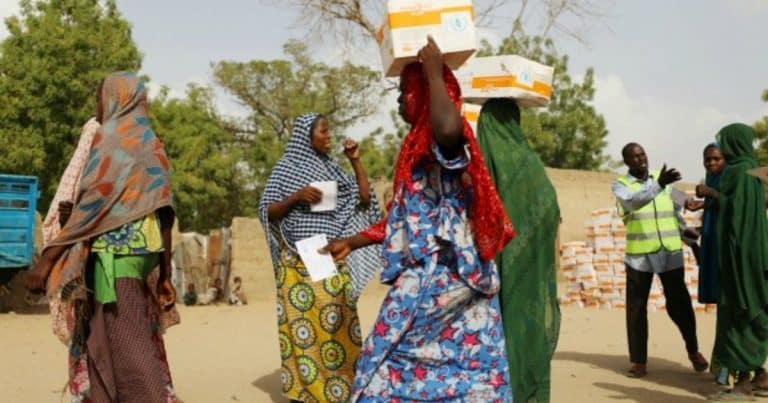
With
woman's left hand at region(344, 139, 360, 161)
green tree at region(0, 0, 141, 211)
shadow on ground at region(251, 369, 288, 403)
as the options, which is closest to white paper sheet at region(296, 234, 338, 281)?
woman's left hand at region(344, 139, 360, 161)

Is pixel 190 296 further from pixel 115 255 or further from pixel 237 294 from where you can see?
pixel 115 255

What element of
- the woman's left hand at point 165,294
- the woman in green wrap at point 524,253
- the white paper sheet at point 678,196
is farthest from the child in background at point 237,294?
the woman in green wrap at point 524,253

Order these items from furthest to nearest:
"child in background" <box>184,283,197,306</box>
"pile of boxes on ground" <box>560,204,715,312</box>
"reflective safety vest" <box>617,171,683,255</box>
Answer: "child in background" <box>184,283,197,306</box>, "pile of boxes on ground" <box>560,204,715,312</box>, "reflective safety vest" <box>617,171,683,255</box>

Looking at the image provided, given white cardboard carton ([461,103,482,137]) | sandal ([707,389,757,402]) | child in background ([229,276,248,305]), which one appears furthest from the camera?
child in background ([229,276,248,305])

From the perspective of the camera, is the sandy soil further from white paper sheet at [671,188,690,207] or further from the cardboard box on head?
the cardboard box on head

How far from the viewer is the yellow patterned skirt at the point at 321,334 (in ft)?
19.5

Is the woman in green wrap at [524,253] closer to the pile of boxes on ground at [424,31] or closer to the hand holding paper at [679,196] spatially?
the pile of boxes on ground at [424,31]

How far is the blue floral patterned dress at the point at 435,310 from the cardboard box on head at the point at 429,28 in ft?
1.36

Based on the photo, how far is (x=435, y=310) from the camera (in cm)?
360

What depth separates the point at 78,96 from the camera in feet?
82.2

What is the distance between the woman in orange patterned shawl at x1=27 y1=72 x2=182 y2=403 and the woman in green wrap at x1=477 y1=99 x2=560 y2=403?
1.62 meters

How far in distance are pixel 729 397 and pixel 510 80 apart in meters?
2.98

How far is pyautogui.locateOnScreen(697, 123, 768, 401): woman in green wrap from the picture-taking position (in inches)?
254

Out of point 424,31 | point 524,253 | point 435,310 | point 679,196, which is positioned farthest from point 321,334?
point 679,196
